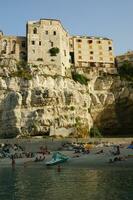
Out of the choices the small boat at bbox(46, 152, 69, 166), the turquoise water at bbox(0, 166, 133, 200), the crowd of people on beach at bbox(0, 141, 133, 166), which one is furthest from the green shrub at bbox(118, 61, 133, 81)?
the turquoise water at bbox(0, 166, 133, 200)

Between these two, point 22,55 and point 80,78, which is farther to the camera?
point 80,78

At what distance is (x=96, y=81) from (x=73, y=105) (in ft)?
40.5

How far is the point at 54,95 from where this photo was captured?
223ft

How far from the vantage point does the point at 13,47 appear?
7481 cm

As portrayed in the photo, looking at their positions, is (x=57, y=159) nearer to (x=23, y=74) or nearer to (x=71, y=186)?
(x=71, y=186)

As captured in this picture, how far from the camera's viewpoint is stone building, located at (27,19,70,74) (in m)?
74.4

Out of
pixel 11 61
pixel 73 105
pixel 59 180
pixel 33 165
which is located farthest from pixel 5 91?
pixel 59 180

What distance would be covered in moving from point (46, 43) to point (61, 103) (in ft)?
48.0

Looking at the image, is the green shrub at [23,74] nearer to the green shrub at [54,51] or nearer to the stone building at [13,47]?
Result: the stone building at [13,47]

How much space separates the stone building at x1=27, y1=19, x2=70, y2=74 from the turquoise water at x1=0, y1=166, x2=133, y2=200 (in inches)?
1723

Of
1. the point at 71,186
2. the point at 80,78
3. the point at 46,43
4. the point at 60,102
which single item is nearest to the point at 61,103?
the point at 60,102

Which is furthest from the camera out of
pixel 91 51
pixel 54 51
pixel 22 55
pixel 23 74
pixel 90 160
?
pixel 91 51

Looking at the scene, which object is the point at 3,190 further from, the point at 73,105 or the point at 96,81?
the point at 96,81

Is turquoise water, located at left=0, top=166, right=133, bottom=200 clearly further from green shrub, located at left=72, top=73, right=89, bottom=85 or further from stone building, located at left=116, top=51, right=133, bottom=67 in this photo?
stone building, located at left=116, top=51, right=133, bottom=67
